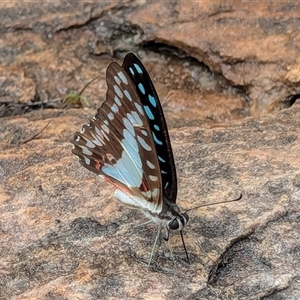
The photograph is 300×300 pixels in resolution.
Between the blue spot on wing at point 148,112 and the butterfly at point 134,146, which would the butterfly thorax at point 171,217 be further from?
the blue spot on wing at point 148,112

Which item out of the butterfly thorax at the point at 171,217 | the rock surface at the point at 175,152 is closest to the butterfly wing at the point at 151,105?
the butterfly thorax at the point at 171,217

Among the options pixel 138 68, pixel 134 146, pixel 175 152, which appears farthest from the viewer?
pixel 175 152

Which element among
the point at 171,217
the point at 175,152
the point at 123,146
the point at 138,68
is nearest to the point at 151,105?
the point at 138,68

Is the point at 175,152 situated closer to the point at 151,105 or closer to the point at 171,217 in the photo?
the point at 171,217

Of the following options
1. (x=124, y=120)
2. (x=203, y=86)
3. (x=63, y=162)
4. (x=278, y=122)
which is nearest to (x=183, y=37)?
(x=203, y=86)

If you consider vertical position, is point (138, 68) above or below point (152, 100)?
above

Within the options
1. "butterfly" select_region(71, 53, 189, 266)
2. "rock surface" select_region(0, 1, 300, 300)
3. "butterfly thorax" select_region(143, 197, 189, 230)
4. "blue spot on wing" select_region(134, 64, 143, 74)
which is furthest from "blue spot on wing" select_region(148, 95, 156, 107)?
"rock surface" select_region(0, 1, 300, 300)

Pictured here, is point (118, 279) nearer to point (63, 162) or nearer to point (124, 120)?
point (124, 120)
